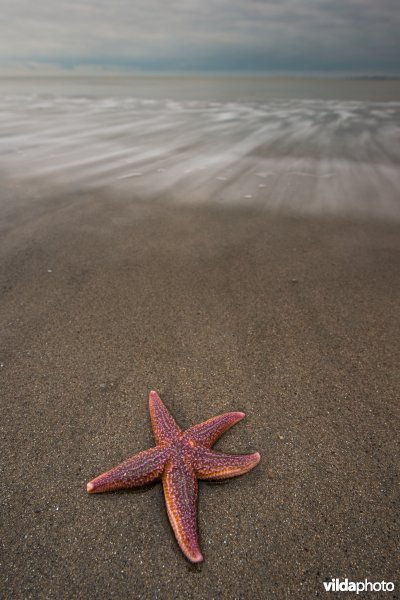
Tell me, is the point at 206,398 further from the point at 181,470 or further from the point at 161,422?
Result: the point at 181,470

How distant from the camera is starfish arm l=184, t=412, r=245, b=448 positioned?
220 centimetres

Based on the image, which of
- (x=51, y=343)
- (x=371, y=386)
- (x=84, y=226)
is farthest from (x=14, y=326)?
(x=371, y=386)

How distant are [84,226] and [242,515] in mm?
4477

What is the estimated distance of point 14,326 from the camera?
3326 millimetres

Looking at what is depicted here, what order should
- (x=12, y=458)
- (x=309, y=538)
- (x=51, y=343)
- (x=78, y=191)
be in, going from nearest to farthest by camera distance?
1. (x=309, y=538)
2. (x=12, y=458)
3. (x=51, y=343)
4. (x=78, y=191)

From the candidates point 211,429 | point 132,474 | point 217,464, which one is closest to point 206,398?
point 211,429

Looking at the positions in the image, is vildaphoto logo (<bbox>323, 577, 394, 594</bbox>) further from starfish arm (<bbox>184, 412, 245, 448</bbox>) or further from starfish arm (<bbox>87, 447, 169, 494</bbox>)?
starfish arm (<bbox>87, 447, 169, 494</bbox>)

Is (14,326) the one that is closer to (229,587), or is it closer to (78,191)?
(229,587)

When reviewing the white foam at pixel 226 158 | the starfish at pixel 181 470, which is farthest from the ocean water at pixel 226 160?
the starfish at pixel 181 470

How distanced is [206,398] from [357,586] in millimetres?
1384

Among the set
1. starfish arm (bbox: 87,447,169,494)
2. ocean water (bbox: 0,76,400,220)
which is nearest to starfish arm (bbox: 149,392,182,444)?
starfish arm (bbox: 87,447,169,494)

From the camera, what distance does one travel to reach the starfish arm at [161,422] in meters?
2.21

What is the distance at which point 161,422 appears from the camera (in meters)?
2.32

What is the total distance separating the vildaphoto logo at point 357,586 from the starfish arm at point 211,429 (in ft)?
→ 2.99
